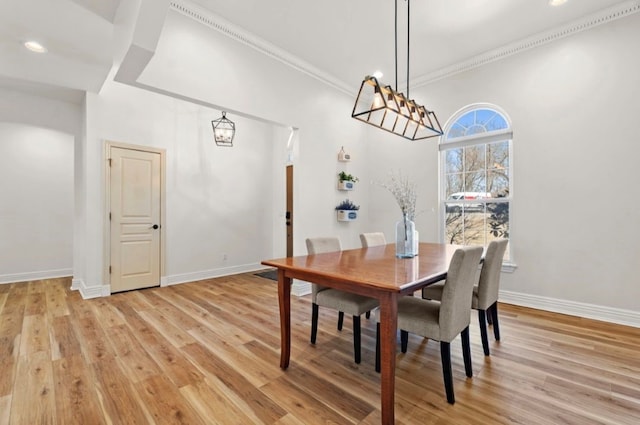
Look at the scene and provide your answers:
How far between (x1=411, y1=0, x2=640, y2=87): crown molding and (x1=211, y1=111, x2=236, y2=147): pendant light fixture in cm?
310

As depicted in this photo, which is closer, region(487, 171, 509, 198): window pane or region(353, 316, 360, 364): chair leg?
region(353, 316, 360, 364): chair leg

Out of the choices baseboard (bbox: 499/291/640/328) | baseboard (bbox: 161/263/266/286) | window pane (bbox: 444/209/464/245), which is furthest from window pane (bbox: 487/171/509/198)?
baseboard (bbox: 161/263/266/286)

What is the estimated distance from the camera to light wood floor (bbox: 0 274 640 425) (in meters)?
1.67

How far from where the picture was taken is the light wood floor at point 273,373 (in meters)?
1.67

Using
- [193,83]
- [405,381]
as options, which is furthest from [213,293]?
[405,381]

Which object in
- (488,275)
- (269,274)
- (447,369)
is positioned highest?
(488,275)

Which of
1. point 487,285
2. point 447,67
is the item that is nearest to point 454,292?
point 487,285

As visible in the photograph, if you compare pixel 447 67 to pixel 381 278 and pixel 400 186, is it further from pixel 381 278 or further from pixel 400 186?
pixel 381 278

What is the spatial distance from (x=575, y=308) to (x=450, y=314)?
254 centimetres

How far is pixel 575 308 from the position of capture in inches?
126

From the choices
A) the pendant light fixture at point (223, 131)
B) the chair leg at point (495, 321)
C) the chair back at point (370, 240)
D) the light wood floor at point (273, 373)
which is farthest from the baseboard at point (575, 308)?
the pendant light fixture at point (223, 131)

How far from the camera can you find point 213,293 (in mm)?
4137

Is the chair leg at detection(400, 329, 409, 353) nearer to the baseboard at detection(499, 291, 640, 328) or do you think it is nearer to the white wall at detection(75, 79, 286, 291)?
the baseboard at detection(499, 291, 640, 328)

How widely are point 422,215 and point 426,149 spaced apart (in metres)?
0.99
